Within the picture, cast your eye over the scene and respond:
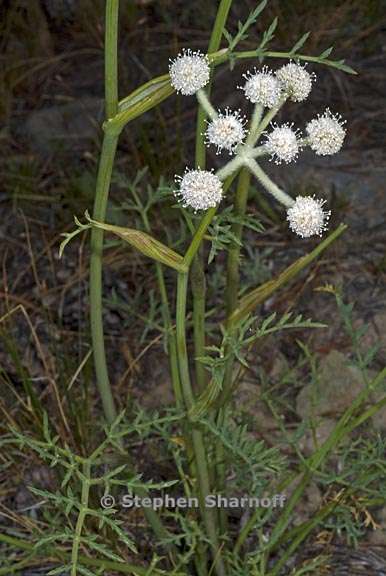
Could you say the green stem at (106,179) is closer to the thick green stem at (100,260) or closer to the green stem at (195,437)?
the thick green stem at (100,260)

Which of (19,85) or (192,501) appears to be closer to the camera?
(192,501)

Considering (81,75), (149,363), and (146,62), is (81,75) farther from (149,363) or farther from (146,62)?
(149,363)

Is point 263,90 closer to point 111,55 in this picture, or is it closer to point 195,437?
point 111,55

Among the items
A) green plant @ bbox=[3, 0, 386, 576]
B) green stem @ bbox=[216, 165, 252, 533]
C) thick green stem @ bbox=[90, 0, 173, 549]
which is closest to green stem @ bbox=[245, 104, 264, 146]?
green plant @ bbox=[3, 0, 386, 576]

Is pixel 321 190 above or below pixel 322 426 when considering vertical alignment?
above

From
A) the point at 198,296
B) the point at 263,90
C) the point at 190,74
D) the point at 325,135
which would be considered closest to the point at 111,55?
the point at 190,74

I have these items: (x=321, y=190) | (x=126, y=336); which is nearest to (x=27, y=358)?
(x=126, y=336)
